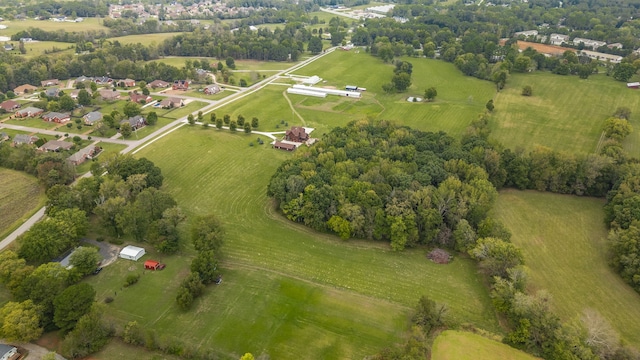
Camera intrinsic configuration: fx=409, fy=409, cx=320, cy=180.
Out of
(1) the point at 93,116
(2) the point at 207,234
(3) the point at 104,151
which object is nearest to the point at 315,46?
(1) the point at 93,116

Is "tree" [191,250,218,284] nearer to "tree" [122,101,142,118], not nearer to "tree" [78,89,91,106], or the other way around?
"tree" [122,101,142,118]

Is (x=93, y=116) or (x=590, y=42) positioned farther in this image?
(x=590, y=42)

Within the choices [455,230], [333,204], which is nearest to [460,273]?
[455,230]

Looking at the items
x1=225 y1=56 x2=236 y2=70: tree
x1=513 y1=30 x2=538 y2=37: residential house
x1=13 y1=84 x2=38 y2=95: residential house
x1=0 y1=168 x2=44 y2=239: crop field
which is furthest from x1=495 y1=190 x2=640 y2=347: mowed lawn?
x1=13 y1=84 x2=38 y2=95: residential house

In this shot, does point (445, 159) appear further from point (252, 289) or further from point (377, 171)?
point (252, 289)

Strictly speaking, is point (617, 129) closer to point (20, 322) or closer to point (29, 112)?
point (20, 322)
